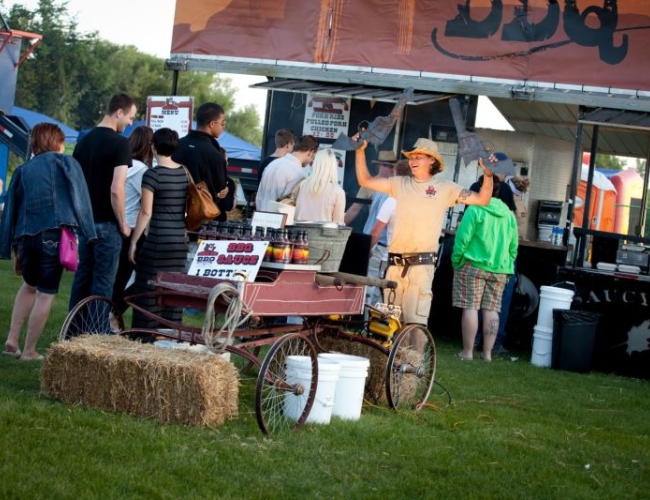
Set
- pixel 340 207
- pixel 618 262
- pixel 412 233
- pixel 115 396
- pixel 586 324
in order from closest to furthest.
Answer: pixel 115 396, pixel 412 233, pixel 340 207, pixel 586 324, pixel 618 262

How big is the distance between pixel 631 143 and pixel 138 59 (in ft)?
163

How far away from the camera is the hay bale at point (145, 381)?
6.59 m

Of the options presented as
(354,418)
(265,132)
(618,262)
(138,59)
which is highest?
(138,59)

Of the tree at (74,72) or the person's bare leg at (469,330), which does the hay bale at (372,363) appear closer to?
the person's bare leg at (469,330)

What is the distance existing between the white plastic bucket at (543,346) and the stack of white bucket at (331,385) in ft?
16.1

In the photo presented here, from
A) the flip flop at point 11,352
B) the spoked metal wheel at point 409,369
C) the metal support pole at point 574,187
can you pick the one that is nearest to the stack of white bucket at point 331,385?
the spoked metal wheel at point 409,369

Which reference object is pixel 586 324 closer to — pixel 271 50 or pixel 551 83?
pixel 551 83

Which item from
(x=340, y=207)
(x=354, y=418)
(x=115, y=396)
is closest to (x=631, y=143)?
(x=340, y=207)

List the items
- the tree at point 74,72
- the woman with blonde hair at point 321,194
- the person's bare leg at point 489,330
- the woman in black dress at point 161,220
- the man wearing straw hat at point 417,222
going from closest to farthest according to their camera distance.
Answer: the woman in black dress at point 161,220 → the man wearing straw hat at point 417,222 → the woman with blonde hair at point 321,194 → the person's bare leg at point 489,330 → the tree at point 74,72

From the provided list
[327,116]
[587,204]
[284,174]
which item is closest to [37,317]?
[284,174]

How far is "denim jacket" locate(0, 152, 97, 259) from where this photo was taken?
834 centimetres

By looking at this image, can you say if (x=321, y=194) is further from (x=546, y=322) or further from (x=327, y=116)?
(x=327, y=116)

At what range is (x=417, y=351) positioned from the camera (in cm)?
866

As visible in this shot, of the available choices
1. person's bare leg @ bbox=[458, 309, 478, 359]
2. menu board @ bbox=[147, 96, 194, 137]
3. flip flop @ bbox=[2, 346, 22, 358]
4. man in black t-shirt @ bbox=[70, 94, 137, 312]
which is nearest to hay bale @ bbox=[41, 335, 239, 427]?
man in black t-shirt @ bbox=[70, 94, 137, 312]
